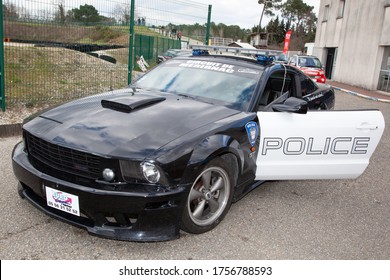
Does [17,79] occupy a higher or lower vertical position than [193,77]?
lower

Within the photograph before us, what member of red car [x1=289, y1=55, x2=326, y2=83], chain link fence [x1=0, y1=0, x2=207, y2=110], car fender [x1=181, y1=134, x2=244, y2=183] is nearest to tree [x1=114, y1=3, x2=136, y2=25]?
chain link fence [x1=0, y1=0, x2=207, y2=110]

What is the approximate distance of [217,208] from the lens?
3283 millimetres

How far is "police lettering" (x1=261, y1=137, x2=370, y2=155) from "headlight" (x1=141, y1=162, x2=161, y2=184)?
1.39 metres

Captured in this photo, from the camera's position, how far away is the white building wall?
61.7ft

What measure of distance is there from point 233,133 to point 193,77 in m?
1.15

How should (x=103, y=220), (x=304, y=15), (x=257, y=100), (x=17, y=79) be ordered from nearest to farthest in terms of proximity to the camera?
(x=103, y=220) < (x=257, y=100) < (x=17, y=79) < (x=304, y=15)

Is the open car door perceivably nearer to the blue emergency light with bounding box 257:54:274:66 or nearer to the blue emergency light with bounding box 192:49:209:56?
the blue emergency light with bounding box 257:54:274:66

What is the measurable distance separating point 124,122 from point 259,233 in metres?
1.58

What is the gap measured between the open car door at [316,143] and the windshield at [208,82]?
0.37 m

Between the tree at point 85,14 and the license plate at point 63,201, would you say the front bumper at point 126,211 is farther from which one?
the tree at point 85,14

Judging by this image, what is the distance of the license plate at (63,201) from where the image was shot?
2.67 m

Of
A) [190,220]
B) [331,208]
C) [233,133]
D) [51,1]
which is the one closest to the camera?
[190,220]
